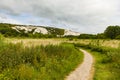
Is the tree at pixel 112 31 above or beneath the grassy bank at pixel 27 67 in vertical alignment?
above

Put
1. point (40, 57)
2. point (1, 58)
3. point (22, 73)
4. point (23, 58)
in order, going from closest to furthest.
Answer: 1. point (22, 73)
2. point (1, 58)
3. point (23, 58)
4. point (40, 57)

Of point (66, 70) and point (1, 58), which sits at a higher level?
point (1, 58)

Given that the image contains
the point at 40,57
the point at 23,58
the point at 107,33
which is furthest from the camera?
the point at 107,33

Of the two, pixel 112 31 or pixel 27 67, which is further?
pixel 112 31

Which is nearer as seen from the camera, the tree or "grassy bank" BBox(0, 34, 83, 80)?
"grassy bank" BBox(0, 34, 83, 80)

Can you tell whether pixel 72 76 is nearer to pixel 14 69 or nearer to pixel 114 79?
pixel 114 79

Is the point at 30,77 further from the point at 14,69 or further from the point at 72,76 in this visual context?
the point at 72,76

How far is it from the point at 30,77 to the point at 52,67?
147 inches

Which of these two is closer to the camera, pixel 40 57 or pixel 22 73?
pixel 22 73

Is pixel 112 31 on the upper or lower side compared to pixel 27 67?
upper

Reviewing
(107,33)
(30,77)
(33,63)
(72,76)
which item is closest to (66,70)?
(72,76)

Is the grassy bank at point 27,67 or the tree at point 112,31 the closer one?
the grassy bank at point 27,67

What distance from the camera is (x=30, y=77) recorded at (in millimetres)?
11672

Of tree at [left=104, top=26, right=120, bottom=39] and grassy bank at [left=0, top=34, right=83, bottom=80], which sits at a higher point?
tree at [left=104, top=26, right=120, bottom=39]
